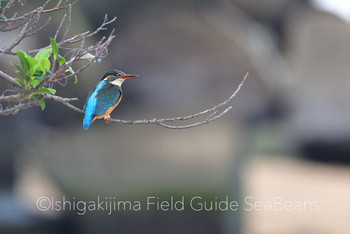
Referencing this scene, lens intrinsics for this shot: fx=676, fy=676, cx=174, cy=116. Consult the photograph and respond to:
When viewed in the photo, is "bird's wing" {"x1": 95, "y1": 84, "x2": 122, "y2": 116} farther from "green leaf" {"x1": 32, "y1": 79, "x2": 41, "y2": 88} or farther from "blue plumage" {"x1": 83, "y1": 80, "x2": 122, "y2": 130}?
"green leaf" {"x1": 32, "y1": 79, "x2": 41, "y2": 88}

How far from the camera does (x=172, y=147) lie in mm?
7066

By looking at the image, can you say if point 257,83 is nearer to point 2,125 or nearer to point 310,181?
point 2,125

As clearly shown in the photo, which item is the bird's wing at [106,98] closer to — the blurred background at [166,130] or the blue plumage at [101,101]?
the blue plumage at [101,101]

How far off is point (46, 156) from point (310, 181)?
7154 mm

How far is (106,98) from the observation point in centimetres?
199

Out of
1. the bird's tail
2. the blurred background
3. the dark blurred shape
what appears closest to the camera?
the bird's tail

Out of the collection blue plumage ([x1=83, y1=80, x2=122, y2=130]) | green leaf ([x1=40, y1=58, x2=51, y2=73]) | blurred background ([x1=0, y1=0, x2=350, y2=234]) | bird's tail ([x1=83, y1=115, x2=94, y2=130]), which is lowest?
bird's tail ([x1=83, y1=115, x2=94, y2=130])

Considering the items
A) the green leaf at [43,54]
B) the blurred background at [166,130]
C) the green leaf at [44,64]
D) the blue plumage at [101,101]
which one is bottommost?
the blue plumage at [101,101]

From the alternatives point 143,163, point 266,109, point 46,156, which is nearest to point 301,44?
point 266,109

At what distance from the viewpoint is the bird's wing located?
1.97m

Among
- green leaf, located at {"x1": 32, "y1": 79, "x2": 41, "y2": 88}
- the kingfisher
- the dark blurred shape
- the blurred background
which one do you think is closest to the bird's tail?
the kingfisher

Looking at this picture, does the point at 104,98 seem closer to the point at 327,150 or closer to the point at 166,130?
the point at 166,130

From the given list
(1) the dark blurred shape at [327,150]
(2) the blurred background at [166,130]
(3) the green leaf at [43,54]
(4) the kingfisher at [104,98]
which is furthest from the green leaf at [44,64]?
(1) the dark blurred shape at [327,150]

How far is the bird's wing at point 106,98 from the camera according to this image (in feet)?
6.47
